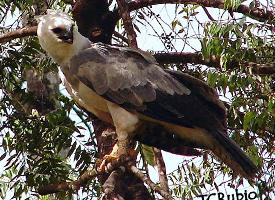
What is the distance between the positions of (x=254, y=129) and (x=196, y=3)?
30.4 inches

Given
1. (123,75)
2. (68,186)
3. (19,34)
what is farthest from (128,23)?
(68,186)

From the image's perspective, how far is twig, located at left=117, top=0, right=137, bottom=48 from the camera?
3.93 m

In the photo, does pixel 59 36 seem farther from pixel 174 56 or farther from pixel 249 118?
pixel 249 118

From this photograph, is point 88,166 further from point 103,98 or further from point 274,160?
point 274,160

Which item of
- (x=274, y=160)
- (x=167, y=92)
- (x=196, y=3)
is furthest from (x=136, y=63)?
(x=274, y=160)

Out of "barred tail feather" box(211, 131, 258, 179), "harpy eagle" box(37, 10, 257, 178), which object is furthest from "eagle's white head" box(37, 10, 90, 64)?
"barred tail feather" box(211, 131, 258, 179)

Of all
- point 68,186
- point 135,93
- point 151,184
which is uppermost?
point 135,93

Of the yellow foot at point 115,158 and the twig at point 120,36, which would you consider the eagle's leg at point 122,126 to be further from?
the twig at point 120,36

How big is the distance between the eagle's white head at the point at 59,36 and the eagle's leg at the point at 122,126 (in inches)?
13.8

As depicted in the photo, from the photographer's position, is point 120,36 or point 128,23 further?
point 120,36

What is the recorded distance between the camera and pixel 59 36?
3.94m

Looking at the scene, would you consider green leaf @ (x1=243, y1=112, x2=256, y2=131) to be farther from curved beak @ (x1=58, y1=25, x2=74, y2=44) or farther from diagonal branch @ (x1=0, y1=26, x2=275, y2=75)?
curved beak @ (x1=58, y1=25, x2=74, y2=44)

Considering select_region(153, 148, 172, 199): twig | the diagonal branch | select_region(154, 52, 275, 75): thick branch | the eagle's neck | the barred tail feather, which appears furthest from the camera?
the diagonal branch

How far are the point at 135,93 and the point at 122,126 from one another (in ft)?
0.60
